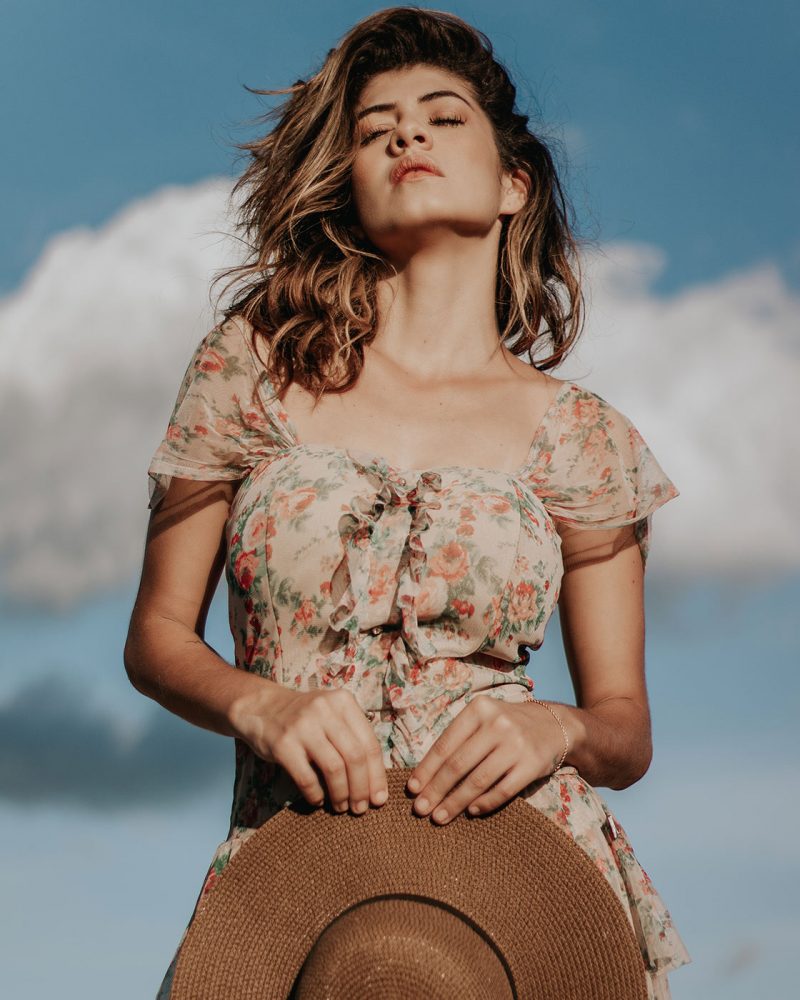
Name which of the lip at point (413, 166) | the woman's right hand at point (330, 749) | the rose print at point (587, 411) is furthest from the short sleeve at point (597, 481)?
the woman's right hand at point (330, 749)

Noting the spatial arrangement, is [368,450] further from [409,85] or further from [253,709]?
[409,85]

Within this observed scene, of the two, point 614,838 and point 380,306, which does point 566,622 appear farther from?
point 380,306

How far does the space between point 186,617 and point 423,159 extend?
1.18 metres

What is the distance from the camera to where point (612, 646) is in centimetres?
314

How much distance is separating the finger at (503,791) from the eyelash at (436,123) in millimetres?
1636

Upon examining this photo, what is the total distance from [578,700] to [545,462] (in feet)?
1.82

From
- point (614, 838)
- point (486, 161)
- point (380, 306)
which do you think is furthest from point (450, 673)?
point (486, 161)

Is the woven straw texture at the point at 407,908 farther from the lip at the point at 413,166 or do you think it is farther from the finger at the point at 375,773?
the lip at the point at 413,166

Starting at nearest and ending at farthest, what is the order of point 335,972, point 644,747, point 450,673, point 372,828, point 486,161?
1. point 335,972
2. point 372,828
3. point 450,673
4. point 644,747
5. point 486,161

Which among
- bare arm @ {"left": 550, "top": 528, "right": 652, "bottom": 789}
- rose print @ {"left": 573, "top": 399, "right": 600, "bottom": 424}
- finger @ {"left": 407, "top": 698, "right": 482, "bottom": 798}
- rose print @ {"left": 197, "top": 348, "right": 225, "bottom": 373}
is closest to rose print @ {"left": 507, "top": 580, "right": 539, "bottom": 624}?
bare arm @ {"left": 550, "top": 528, "right": 652, "bottom": 789}

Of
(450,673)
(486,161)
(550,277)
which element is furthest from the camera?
(550,277)

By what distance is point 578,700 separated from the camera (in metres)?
3.18

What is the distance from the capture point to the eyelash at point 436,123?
330 cm

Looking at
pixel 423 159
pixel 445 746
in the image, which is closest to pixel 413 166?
pixel 423 159
